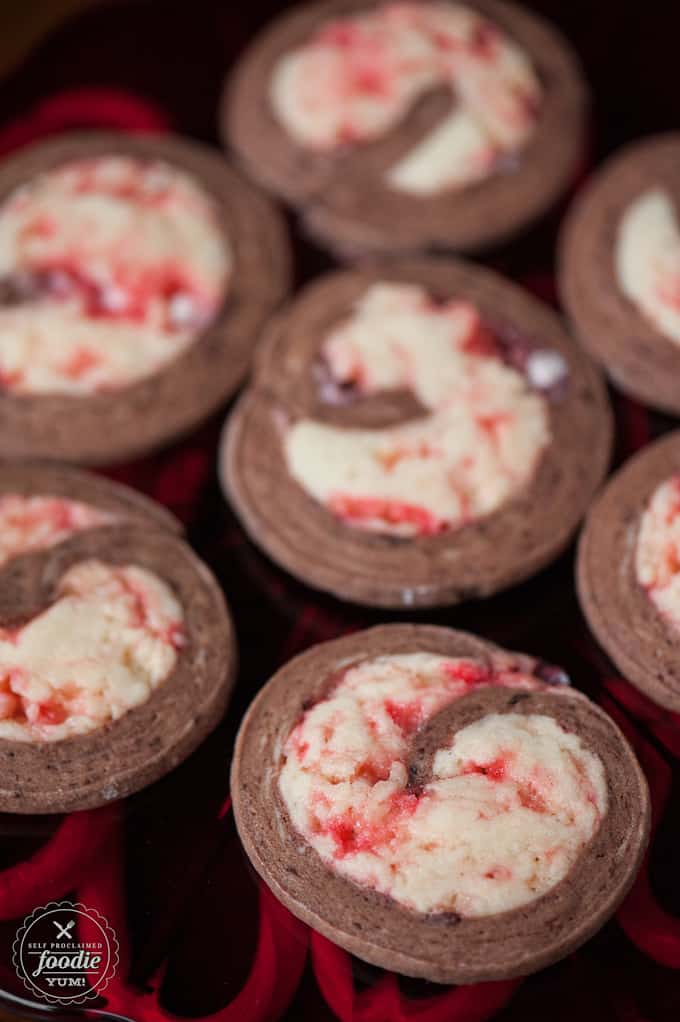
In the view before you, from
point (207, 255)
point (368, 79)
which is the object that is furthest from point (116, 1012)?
point (368, 79)

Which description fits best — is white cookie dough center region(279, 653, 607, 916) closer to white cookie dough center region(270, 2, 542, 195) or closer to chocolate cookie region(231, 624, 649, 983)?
chocolate cookie region(231, 624, 649, 983)

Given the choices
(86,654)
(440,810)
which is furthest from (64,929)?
(440,810)

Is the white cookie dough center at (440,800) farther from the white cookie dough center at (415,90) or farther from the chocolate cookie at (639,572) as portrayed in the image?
the white cookie dough center at (415,90)

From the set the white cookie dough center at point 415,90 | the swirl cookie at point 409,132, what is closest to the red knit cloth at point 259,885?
the swirl cookie at point 409,132

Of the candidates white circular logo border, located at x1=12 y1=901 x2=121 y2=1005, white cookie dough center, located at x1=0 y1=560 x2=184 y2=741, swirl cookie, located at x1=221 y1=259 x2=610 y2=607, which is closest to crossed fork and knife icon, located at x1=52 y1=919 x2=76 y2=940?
white circular logo border, located at x1=12 y1=901 x2=121 y2=1005

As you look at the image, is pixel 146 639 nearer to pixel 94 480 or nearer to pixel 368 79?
pixel 94 480

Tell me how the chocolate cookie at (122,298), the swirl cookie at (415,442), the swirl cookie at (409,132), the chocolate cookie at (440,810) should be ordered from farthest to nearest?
the swirl cookie at (409,132)
the chocolate cookie at (122,298)
the swirl cookie at (415,442)
the chocolate cookie at (440,810)
